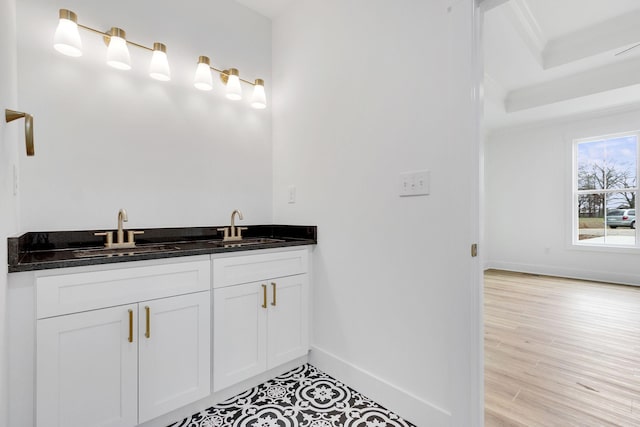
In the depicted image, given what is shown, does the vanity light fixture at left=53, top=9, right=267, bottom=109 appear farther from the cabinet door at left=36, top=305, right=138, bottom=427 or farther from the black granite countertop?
the cabinet door at left=36, top=305, right=138, bottom=427

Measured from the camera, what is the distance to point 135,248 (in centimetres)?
176

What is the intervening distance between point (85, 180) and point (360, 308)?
5.70 ft

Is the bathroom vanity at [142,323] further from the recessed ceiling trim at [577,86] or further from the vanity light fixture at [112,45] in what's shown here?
the recessed ceiling trim at [577,86]

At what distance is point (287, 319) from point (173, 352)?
27.5 inches

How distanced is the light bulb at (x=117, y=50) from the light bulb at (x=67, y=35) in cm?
14

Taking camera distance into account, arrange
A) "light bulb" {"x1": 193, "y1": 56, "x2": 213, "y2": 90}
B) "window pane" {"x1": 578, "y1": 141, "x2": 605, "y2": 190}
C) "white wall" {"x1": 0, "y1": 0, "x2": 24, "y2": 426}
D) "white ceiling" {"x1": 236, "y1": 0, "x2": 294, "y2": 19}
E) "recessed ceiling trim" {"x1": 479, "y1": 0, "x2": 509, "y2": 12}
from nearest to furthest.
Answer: "white wall" {"x1": 0, "y1": 0, "x2": 24, "y2": 426} < "recessed ceiling trim" {"x1": 479, "y1": 0, "x2": 509, "y2": 12} < "light bulb" {"x1": 193, "y1": 56, "x2": 213, "y2": 90} < "white ceiling" {"x1": 236, "y1": 0, "x2": 294, "y2": 19} < "window pane" {"x1": 578, "y1": 141, "x2": 605, "y2": 190}

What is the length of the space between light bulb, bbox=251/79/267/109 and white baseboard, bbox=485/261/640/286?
5.12 m

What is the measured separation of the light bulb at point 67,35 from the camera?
4.98 ft

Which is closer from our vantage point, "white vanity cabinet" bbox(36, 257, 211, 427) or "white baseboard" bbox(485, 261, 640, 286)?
"white vanity cabinet" bbox(36, 257, 211, 427)

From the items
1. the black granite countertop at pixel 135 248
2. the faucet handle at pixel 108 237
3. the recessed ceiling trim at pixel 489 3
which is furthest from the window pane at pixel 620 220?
the faucet handle at pixel 108 237

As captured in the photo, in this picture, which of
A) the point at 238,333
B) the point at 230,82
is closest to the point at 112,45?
the point at 230,82

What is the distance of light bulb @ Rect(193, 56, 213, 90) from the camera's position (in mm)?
2016

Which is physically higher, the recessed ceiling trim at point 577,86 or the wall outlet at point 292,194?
the recessed ceiling trim at point 577,86

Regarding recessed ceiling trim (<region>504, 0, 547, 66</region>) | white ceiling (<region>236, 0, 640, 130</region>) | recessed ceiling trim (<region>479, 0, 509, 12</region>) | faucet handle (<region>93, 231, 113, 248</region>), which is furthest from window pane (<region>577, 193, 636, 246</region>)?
faucet handle (<region>93, 231, 113, 248</region>)
